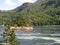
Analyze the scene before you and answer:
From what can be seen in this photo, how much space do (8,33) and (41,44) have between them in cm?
2744

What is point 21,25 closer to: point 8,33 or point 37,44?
point 37,44

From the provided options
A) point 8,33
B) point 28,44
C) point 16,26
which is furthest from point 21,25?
point 8,33

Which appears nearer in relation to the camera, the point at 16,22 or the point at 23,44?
the point at 23,44

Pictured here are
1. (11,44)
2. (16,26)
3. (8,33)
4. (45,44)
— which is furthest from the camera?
(16,26)

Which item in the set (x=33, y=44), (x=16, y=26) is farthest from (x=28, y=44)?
(x=16, y=26)

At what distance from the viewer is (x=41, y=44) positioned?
72.6 m

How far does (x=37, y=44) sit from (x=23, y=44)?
419 cm

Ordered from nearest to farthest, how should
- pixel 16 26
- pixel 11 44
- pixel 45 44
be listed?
pixel 11 44
pixel 45 44
pixel 16 26

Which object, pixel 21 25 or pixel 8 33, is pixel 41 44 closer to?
pixel 8 33

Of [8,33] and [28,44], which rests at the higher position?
[8,33]

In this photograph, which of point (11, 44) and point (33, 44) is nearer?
point (11, 44)

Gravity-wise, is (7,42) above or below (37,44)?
above

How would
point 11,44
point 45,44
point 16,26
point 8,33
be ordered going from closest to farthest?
point 11,44
point 8,33
point 45,44
point 16,26

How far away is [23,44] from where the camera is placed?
7256cm
